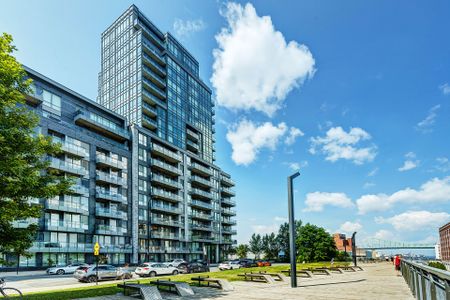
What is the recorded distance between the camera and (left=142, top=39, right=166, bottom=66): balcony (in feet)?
260

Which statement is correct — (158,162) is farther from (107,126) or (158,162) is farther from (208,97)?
(208,97)

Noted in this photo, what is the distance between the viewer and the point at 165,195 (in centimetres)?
7125

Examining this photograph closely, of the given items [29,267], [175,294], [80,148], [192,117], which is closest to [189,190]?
[192,117]

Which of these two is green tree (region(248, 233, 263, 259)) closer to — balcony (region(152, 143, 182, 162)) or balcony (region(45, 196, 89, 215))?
balcony (region(152, 143, 182, 162))

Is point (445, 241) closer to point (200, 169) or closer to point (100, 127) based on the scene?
point (200, 169)

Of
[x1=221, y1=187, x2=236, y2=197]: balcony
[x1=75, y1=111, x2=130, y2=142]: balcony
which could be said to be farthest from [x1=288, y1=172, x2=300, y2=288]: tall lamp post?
[x1=221, y1=187, x2=236, y2=197]: balcony

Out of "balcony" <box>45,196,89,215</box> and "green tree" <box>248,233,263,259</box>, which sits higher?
"balcony" <box>45,196,89,215</box>

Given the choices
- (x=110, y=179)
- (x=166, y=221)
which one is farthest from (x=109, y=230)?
(x=166, y=221)

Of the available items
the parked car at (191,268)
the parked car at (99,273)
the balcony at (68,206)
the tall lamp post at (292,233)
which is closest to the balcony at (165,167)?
the balcony at (68,206)

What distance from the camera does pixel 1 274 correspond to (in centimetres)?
4109

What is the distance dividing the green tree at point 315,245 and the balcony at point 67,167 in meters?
41.6

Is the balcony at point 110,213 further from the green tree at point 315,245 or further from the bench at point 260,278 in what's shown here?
the bench at point 260,278

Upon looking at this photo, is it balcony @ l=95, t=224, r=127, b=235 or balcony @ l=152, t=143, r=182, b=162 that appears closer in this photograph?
balcony @ l=95, t=224, r=127, b=235

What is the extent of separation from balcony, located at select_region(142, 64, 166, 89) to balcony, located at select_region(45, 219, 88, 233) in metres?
36.6
